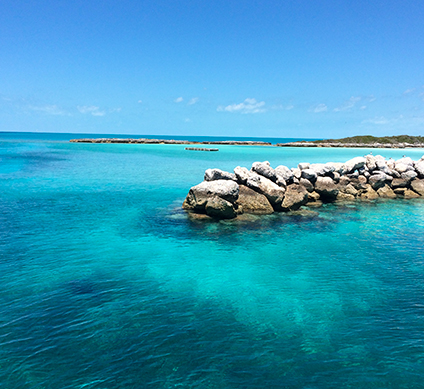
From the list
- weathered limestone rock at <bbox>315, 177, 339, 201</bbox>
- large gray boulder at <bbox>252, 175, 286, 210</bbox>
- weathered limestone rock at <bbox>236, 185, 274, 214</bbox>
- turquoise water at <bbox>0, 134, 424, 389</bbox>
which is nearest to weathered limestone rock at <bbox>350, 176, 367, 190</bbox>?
weathered limestone rock at <bbox>315, 177, 339, 201</bbox>

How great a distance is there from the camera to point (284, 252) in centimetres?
1703

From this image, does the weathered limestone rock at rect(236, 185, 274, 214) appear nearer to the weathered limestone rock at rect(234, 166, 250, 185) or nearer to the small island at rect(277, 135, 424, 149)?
the weathered limestone rock at rect(234, 166, 250, 185)

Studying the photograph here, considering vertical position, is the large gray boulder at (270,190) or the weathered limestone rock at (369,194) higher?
→ the large gray boulder at (270,190)

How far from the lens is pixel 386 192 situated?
3344 cm

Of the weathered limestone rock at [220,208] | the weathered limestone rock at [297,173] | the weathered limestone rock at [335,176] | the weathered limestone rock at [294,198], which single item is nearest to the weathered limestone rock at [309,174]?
the weathered limestone rock at [297,173]

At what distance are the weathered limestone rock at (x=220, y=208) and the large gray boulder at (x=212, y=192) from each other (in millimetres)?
425

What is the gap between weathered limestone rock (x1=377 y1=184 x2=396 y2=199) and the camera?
32.8 metres

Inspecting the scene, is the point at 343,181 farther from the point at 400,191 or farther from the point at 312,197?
the point at 400,191

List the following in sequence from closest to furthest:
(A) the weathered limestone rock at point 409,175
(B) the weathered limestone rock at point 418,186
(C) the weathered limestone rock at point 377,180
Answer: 1. (C) the weathered limestone rock at point 377,180
2. (B) the weathered limestone rock at point 418,186
3. (A) the weathered limestone rock at point 409,175

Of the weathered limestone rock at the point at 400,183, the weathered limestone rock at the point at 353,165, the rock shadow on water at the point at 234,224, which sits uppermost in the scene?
the weathered limestone rock at the point at 353,165

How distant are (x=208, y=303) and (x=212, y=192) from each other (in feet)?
39.0

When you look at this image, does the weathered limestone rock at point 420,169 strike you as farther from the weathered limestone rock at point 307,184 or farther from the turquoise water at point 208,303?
the turquoise water at point 208,303

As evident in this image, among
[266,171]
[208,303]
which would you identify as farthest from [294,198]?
[208,303]

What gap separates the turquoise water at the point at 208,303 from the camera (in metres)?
8.42
